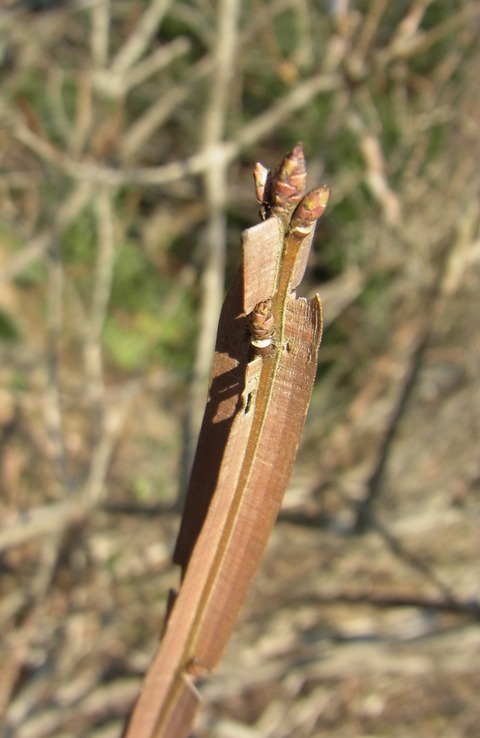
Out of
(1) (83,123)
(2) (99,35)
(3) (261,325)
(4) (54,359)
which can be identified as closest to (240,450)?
(3) (261,325)

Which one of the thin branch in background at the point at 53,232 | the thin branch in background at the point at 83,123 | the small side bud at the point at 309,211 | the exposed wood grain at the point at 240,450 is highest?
the thin branch in background at the point at 83,123

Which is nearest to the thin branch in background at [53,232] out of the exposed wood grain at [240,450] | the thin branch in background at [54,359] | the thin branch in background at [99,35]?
the thin branch in background at [54,359]

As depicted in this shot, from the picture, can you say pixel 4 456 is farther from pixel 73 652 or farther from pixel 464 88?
pixel 464 88

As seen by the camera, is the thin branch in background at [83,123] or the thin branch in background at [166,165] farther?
the thin branch in background at [83,123]

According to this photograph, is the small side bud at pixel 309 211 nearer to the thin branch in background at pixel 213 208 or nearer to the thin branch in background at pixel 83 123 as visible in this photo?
the thin branch in background at pixel 213 208

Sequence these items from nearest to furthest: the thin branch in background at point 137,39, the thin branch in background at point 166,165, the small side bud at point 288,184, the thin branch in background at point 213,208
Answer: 1. the small side bud at point 288,184
2. the thin branch in background at point 166,165
3. the thin branch in background at point 213,208
4. the thin branch in background at point 137,39

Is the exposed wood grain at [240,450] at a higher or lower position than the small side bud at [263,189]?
lower

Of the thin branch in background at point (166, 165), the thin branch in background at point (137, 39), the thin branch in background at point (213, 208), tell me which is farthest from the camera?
the thin branch in background at point (137, 39)

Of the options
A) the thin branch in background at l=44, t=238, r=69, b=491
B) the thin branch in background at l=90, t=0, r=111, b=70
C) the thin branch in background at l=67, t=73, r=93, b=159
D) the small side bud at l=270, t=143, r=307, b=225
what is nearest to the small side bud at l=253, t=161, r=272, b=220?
the small side bud at l=270, t=143, r=307, b=225

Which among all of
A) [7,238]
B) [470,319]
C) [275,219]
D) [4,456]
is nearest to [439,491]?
[470,319]
